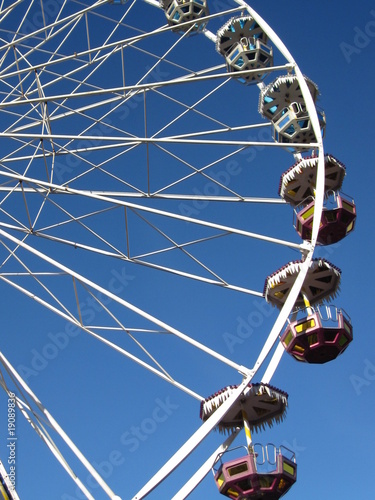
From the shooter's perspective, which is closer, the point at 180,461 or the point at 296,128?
the point at 180,461

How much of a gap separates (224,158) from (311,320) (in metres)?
4.45

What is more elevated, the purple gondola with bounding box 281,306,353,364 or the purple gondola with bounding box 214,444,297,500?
the purple gondola with bounding box 281,306,353,364

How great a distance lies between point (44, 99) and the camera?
16.0 metres

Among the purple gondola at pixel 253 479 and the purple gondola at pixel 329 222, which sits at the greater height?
the purple gondola at pixel 329 222

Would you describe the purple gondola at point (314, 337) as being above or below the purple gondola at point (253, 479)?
above

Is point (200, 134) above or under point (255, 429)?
above

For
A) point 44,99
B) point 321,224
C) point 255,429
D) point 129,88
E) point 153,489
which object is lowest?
point 153,489

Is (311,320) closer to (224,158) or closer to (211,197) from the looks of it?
(211,197)

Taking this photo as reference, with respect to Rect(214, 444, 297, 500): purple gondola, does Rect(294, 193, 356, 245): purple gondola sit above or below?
above

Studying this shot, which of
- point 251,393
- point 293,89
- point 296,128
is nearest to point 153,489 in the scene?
point 251,393

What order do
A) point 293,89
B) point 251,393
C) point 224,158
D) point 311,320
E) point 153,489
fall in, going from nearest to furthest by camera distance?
point 153,489
point 251,393
point 311,320
point 224,158
point 293,89

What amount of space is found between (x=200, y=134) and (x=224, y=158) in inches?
58.6

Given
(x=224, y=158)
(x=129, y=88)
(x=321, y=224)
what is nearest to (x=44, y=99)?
(x=129, y=88)

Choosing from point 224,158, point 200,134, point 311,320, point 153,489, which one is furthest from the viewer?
point 224,158
